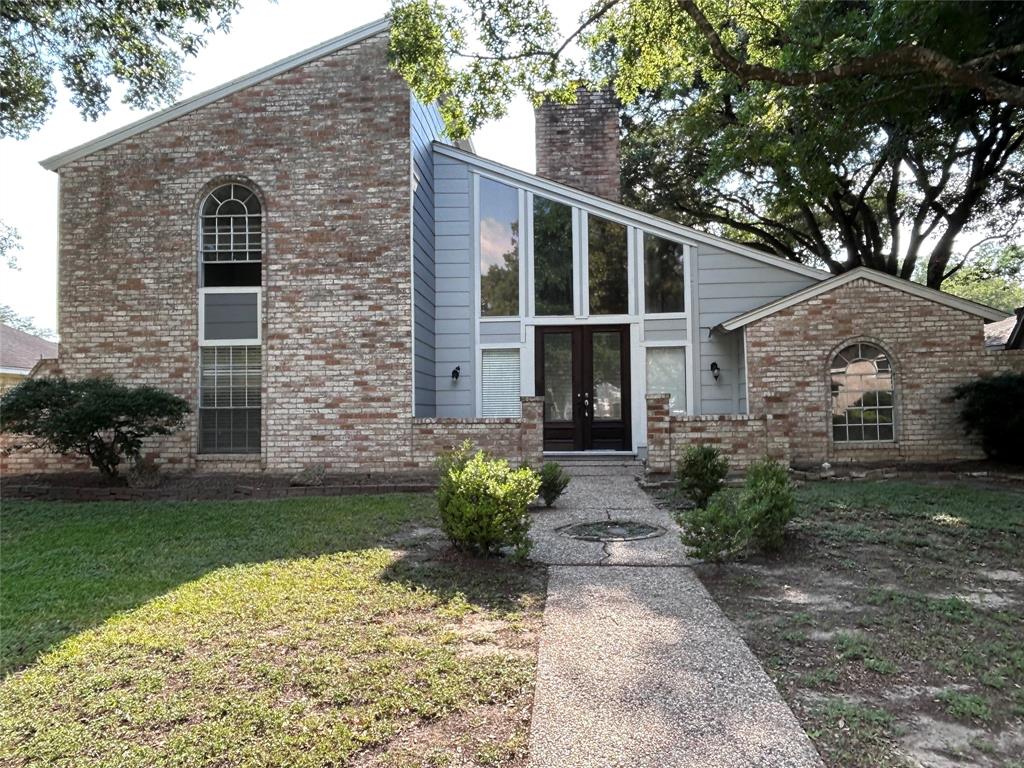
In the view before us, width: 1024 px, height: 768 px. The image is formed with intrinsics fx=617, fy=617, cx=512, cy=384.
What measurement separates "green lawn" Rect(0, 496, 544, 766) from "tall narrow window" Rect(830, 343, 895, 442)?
7.30m

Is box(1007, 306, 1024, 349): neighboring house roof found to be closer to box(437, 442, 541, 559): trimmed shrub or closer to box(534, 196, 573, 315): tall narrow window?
box(534, 196, 573, 315): tall narrow window

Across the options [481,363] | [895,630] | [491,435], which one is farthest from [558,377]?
[895,630]

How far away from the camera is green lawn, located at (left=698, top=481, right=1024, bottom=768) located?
2.46 meters

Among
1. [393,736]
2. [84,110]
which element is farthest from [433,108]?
[393,736]

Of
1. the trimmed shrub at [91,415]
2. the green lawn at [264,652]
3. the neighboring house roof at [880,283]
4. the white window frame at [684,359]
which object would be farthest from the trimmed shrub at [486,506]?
the white window frame at [684,359]

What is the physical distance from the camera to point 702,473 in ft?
22.9

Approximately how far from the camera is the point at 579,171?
43.5 ft

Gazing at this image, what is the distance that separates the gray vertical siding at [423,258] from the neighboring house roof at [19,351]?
1213 cm

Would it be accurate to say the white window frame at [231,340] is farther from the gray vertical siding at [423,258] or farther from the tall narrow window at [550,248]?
the tall narrow window at [550,248]

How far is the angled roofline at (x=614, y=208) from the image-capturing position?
11047 millimetres

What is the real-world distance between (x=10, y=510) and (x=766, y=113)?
1132cm

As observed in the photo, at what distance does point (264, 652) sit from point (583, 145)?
40.2 feet

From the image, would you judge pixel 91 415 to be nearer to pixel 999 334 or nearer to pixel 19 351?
pixel 19 351

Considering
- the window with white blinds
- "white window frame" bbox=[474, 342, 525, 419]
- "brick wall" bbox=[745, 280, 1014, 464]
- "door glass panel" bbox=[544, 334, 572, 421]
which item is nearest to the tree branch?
"brick wall" bbox=[745, 280, 1014, 464]
